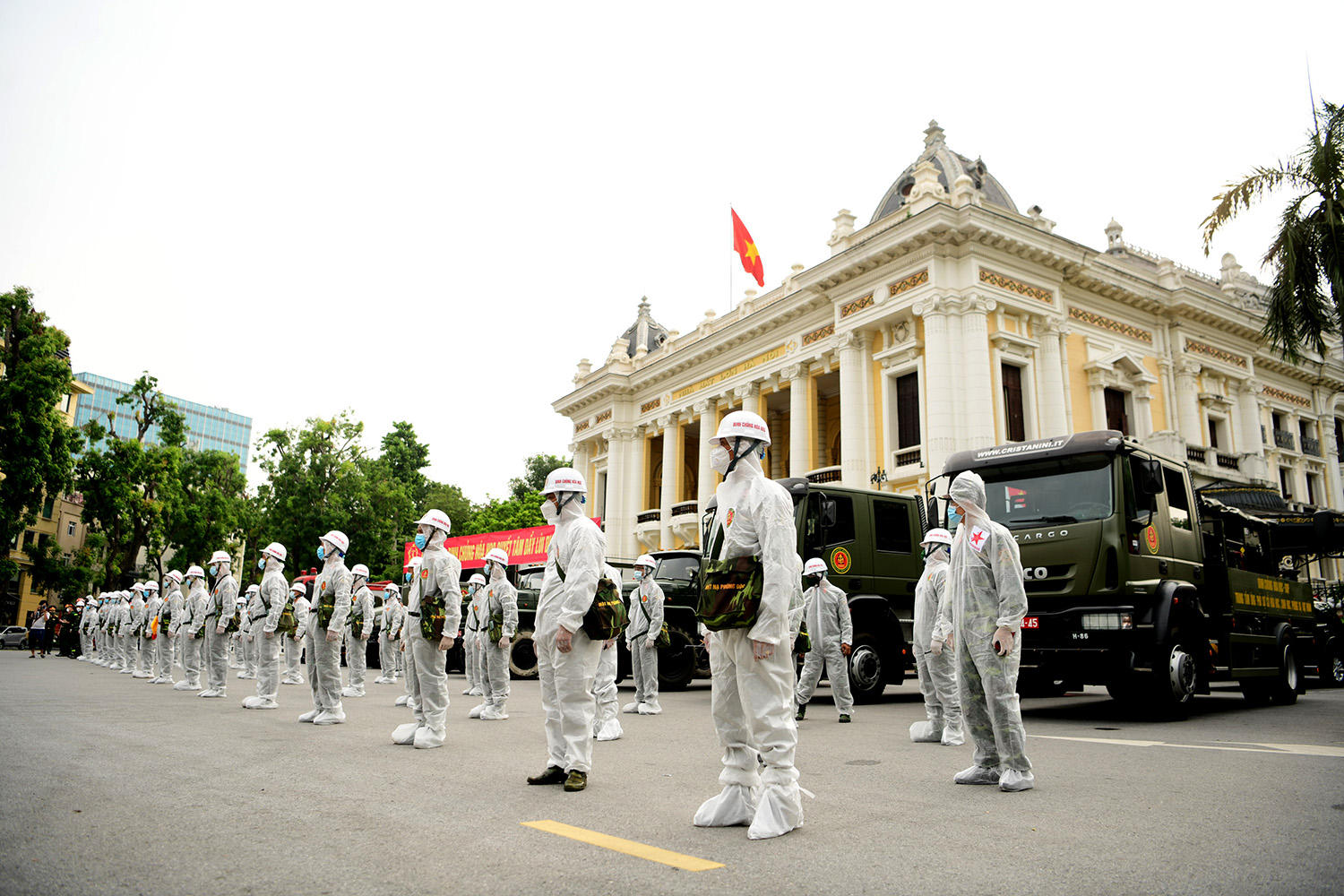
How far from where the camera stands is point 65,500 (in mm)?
54469

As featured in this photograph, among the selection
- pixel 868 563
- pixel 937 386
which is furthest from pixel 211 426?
pixel 868 563

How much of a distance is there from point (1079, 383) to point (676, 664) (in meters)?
18.4

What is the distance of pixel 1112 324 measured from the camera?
1118 inches

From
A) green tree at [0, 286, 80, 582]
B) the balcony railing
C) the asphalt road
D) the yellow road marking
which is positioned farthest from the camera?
green tree at [0, 286, 80, 582]

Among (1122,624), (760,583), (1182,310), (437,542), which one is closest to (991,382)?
(1182,310)

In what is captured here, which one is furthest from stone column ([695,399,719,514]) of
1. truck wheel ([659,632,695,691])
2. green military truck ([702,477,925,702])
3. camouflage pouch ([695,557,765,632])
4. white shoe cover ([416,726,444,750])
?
camouflage pouch ([695,557,765,632])

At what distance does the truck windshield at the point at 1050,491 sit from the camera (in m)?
9.40

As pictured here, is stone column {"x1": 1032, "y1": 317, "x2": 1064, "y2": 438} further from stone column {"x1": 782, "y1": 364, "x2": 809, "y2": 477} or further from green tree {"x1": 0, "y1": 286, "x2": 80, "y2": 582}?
green tree {"x1": 0, "y1": 286, "x2": 80, "y2": 582}

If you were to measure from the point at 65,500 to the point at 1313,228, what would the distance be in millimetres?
64693

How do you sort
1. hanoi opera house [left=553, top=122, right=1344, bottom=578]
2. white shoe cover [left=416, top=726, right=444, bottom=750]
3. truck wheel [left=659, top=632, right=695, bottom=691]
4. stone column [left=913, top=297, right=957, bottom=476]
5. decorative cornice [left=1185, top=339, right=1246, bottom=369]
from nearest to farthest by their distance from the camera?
1. white shoe cover [left=416, top=726, right=444, bottom=750]
2. truck wheel [left=659, top=632, right=695, bottom=691]
3. stone column [left=913, top=297, right=957, bottom=476]
4. hanoi opera house [left=553, top=122, right=1344, bottom=578]
5. decorative cornice [left=1185, top=339, right=1246, bottom=369]

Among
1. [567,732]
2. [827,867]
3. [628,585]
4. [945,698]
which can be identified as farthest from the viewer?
[628,585]

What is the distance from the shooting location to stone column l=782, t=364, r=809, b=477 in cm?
2972

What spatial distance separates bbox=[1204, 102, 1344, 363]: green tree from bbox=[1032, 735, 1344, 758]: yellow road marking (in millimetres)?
8457

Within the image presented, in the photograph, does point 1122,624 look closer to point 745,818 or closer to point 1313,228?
point 745,818
